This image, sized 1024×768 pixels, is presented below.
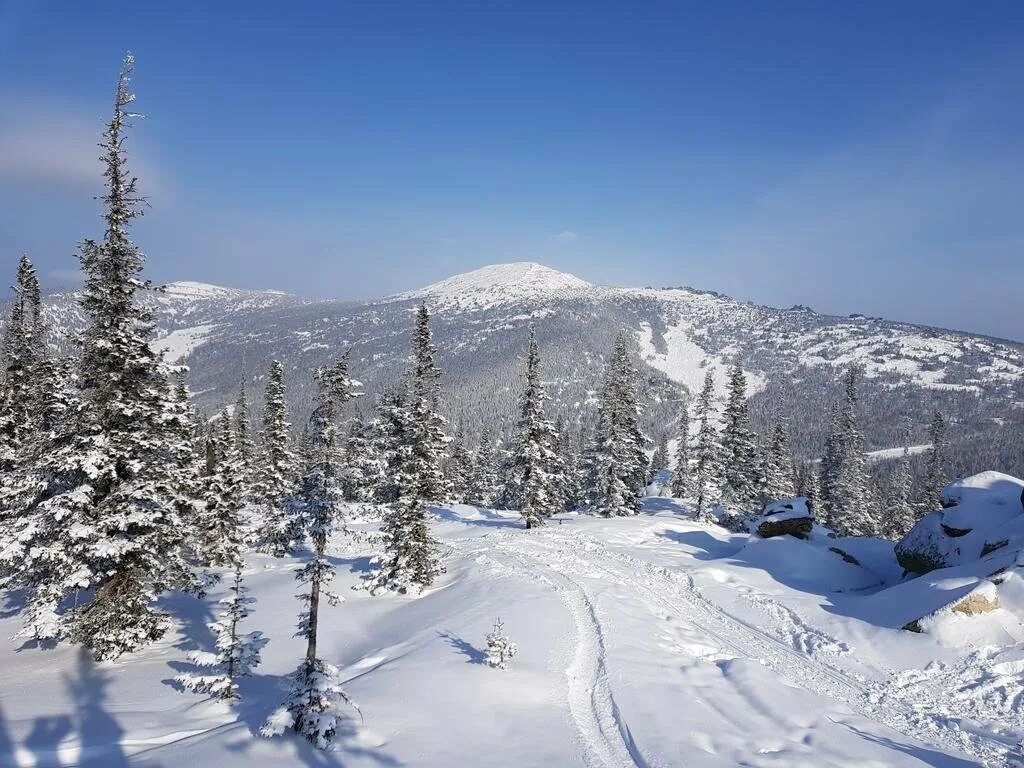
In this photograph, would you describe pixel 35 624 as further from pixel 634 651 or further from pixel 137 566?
pixel 634 651

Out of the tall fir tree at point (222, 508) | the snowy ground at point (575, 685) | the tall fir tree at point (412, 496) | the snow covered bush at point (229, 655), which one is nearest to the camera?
the snowy ground at point (575, 685)

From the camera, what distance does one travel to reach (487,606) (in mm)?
20688

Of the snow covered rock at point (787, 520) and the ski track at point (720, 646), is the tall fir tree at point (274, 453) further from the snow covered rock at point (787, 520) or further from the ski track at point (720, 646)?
the snow covered rock at point (787, 520)

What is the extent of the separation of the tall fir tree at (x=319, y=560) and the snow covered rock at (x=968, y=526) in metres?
25.7

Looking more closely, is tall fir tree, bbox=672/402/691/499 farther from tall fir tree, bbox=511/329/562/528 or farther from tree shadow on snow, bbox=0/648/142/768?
tree shadow on snow, bbox=0/648/142/768

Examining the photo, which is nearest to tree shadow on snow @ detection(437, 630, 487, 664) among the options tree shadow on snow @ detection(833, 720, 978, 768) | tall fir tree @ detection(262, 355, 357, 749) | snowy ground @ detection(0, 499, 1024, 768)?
snowy ground @ detection(0, 499, 1024, 768)

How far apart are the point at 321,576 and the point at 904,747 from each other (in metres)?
14.2

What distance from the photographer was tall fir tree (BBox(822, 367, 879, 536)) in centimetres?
5328

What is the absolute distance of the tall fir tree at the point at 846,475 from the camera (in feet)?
175

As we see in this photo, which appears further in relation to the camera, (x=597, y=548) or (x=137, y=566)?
(x=597, y=548)

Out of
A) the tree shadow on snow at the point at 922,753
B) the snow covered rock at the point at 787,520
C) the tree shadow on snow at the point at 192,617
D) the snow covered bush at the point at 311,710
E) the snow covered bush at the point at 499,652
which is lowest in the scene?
the tree shadow on snow at the point at 192,617

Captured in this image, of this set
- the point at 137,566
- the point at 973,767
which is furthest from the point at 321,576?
the point at 973,767

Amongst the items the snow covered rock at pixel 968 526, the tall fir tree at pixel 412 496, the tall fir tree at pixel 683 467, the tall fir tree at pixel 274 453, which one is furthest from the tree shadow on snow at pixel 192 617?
the tall fir tree at pixel 683 467

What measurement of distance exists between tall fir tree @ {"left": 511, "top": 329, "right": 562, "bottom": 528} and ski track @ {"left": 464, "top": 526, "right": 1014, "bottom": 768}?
8.48 m
